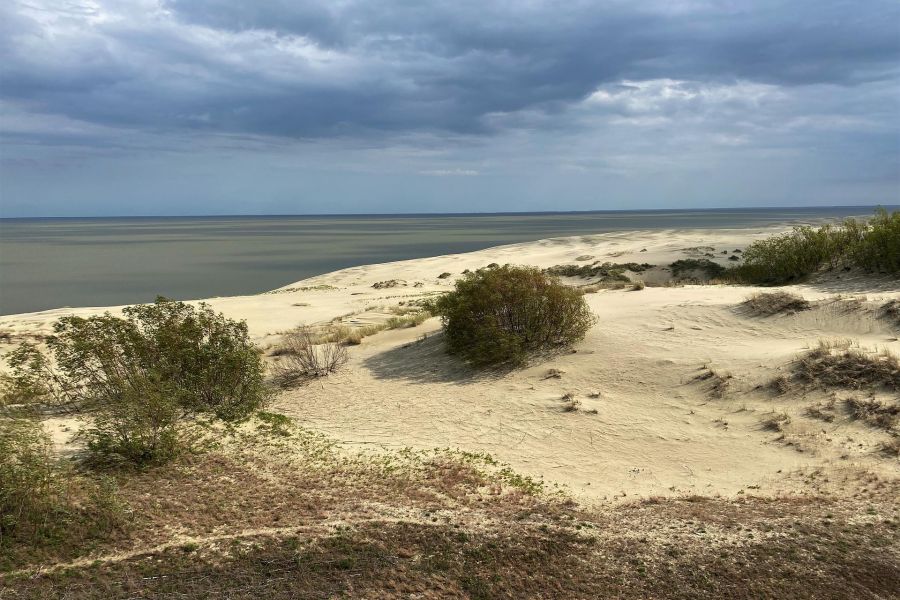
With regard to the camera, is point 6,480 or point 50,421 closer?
point 6,480

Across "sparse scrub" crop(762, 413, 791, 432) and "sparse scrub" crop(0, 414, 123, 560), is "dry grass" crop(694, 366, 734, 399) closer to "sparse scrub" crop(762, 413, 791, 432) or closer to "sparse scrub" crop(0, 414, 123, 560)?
"sparse scrub" crop(762, 413, 791, 432)

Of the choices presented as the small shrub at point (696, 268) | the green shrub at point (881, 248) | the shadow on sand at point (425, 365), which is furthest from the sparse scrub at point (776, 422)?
the small shrub at point (696, 268)

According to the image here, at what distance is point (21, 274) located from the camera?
5234 cm

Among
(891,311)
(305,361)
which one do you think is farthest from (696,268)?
(305,361)

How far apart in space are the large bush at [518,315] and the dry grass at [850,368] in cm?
490

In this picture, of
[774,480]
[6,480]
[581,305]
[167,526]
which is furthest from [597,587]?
[581,305]

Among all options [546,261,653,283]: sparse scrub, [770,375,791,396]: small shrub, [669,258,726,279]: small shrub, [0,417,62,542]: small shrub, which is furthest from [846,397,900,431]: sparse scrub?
[669,258,726,279]: small shrub

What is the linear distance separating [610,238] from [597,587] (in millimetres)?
60089

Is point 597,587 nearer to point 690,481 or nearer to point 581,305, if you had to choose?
point 690,481

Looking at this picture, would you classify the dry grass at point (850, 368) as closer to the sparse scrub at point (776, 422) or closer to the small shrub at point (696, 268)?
the sparse scrub at point (776, 422)

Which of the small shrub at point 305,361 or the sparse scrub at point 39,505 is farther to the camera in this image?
the small shrub at point 305,361

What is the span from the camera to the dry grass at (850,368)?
11.6 meters

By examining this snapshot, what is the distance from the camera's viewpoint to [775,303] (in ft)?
54.1

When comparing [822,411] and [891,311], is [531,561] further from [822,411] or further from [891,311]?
[891,311]
